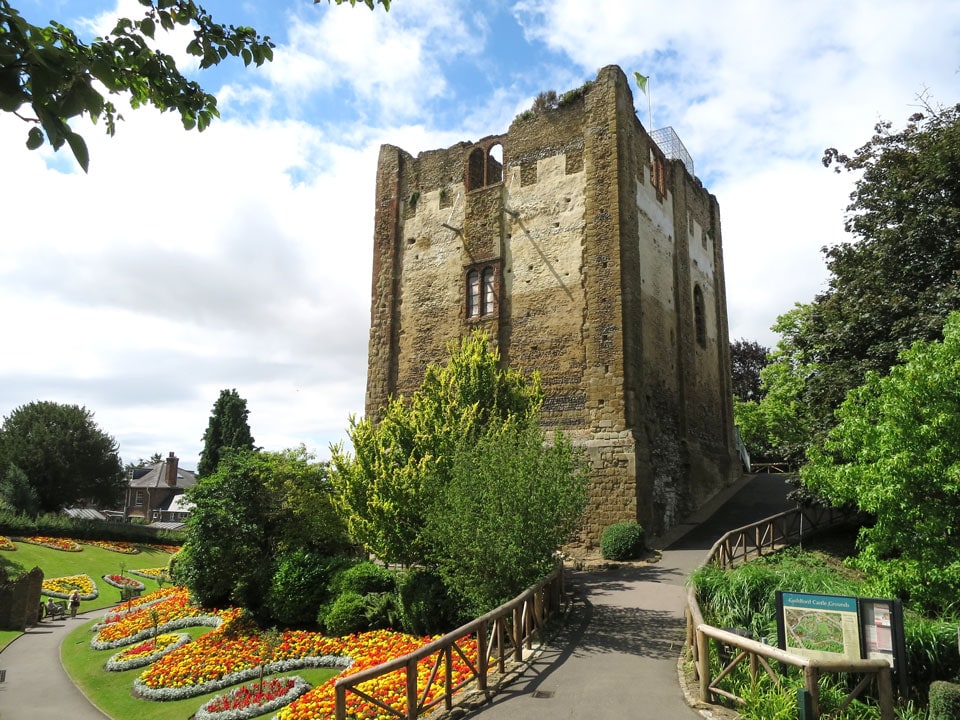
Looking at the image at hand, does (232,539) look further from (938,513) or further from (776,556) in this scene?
(938,513)

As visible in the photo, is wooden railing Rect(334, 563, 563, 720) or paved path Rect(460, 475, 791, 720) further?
paved path Rect(460, 475, 791, 720)

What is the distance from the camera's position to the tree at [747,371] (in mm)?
43219

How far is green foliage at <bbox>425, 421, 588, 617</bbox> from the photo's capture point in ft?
34.8

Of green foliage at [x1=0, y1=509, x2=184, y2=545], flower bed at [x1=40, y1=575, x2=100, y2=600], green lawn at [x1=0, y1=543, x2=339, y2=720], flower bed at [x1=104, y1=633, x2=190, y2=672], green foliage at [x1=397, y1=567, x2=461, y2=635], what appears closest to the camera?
green lawn at [x1=0, y1=543, x2=339, y2=720]

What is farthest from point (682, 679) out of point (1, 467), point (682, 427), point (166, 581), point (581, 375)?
point (1, 467)

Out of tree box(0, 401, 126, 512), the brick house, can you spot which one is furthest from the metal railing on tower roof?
the brick house

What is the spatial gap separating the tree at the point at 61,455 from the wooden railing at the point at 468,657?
137 feet

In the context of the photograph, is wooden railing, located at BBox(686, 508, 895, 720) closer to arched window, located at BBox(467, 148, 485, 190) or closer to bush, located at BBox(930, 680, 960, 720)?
bush, located at BBox(930, 680, 960, 720)

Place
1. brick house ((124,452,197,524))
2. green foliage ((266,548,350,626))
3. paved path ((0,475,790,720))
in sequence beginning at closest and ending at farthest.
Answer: paved path ((0,475,790,720)) < green foliage ((266,548,350,626)) < brick house ((124,452,197,524))

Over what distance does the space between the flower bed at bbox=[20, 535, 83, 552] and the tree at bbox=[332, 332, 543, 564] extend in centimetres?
2473

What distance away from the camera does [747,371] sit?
4350cm

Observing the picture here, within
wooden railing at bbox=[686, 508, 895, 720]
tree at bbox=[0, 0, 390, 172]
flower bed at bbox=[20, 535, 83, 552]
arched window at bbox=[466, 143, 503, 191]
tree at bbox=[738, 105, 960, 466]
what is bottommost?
flower bed at bbox=[20, 535, 83, 552]

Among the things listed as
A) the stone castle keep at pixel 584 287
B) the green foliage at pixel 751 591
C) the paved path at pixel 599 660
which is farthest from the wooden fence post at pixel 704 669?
the stone castle keep at pixel 584 287

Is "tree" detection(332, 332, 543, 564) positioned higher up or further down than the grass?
higher up
